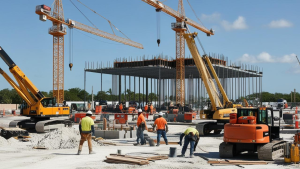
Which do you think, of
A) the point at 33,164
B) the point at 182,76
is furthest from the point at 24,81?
the point at 182,76

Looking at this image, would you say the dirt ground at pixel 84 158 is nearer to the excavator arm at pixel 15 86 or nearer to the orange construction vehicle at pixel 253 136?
the orange construction vehicle at pixel 253 136

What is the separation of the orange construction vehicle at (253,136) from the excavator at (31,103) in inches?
614

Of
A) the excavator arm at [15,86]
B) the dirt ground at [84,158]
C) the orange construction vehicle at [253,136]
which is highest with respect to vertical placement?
the excavator arm at [15,86]

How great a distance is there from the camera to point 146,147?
18250 mm

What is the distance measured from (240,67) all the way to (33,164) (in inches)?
2195

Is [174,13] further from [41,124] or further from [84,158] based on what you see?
[84,158]

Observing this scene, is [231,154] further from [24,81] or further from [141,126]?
[24,81]

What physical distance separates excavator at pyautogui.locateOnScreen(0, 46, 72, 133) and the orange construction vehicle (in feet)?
51.2

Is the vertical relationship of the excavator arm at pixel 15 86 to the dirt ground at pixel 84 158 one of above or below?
above

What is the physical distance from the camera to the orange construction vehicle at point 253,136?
1373 cm

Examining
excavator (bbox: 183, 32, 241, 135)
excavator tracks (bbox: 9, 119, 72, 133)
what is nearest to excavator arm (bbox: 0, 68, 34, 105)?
excavator tracks (bbox: 9, 119, 72, 133)

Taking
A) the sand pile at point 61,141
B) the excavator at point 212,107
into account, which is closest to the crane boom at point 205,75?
the excavator at point 212,107

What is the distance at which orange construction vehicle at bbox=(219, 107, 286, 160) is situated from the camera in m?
13.7

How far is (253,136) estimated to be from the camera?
539 inches
